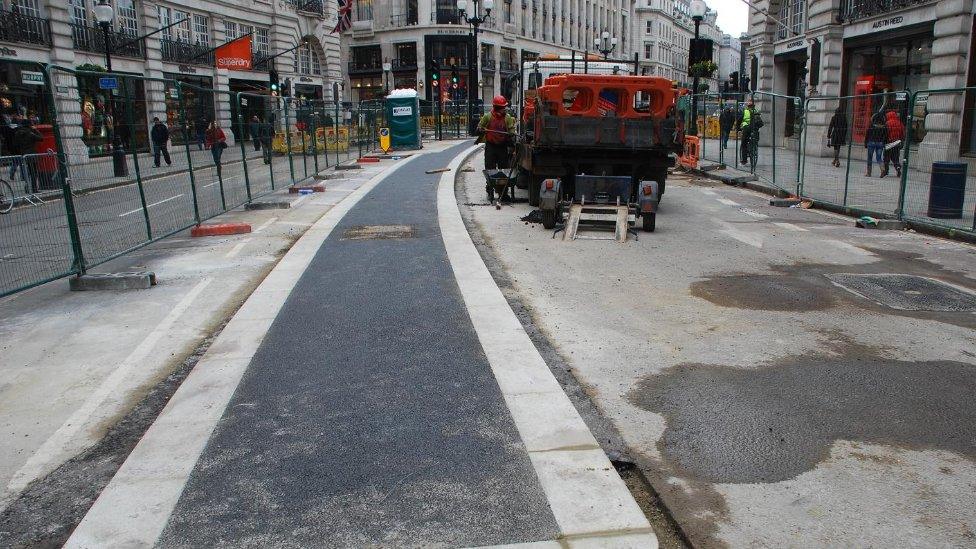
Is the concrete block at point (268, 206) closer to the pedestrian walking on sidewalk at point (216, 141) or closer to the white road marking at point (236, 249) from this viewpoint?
the pedestrian walking on sidewalk at point (216, 141)

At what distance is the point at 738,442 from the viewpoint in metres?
3.94

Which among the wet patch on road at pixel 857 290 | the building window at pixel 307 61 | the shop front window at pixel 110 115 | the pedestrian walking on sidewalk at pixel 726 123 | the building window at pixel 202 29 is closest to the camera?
the wet patch on road at pixel 857 290

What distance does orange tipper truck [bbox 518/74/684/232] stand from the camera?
1177 centimetres

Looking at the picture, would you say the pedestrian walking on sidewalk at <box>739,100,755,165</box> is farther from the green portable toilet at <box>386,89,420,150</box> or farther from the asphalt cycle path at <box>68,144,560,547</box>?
the green portable toilet at <box>386,89,420,150</box>

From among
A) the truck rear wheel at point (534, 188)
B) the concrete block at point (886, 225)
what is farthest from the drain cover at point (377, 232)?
the concrete block at point (886, 225)

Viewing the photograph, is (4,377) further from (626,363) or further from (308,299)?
(626,363)

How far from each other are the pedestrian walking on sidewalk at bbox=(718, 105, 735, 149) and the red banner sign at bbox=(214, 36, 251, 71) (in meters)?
26.1

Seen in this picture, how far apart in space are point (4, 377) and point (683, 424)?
445 cm

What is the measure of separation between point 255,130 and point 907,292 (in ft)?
38.4

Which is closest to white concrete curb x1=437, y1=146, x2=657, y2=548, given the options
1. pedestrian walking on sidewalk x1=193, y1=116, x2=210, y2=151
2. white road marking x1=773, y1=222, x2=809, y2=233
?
pedestrian walking on sidewalk x1=193, y1=116, x2=210, y2=151

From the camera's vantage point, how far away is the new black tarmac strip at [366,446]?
3152 millimetres

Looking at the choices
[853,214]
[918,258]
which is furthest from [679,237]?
[853,214]

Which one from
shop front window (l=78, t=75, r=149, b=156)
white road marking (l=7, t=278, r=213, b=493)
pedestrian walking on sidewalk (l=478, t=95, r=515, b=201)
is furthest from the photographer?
pedestrian walking on sidewalk (l=478, t=95, r=515, b=201)

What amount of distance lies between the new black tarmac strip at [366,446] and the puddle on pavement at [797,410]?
0.96 meters
